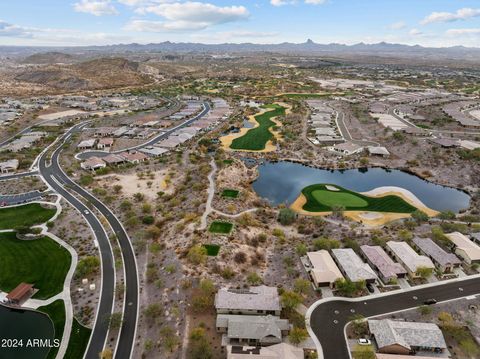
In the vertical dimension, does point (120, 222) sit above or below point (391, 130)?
below

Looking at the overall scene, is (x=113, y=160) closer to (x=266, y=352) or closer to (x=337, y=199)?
(x=337, y=199)

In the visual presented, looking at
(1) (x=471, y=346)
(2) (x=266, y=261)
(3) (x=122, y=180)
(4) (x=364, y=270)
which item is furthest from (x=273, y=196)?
(1) (x=471, y=346)

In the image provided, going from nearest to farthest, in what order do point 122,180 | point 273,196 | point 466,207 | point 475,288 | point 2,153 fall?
point 475,288
point 466,207
point 273,196
point 122,180
point 2,153

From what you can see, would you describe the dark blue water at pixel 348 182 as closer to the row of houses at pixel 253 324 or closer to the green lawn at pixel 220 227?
the green lawn at pixel 220 227

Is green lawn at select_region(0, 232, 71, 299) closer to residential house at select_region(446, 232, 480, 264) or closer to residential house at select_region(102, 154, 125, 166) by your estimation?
residential house at select_region(102, 154, 125, 166)

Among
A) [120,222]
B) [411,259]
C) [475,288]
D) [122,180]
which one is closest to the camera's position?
[475,288]

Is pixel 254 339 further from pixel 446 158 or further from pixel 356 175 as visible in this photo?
pixel 446 158
